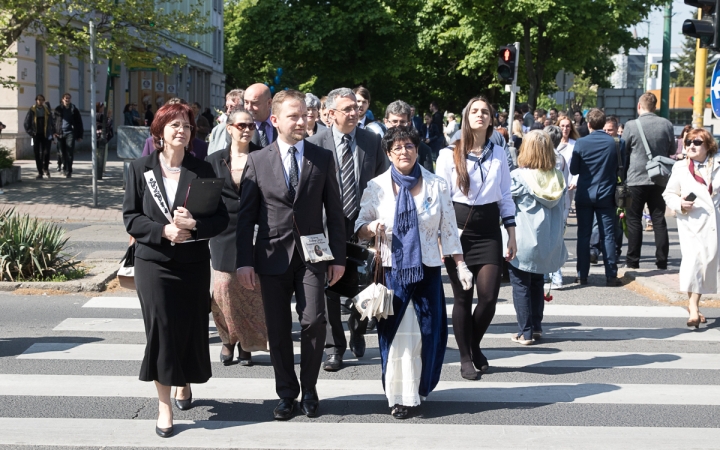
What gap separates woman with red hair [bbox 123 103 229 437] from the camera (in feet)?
17.5

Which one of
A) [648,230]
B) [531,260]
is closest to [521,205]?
[531,260]

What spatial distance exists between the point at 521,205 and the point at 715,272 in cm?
191

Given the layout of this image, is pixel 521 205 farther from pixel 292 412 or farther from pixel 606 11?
pixel 606 11

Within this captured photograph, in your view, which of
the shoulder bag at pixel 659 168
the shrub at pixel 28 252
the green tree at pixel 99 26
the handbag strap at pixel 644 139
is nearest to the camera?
the shrub at pixel 28 252

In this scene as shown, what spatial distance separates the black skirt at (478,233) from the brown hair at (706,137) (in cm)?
300

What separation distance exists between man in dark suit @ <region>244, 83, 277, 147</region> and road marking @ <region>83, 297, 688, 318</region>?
2.33 metres

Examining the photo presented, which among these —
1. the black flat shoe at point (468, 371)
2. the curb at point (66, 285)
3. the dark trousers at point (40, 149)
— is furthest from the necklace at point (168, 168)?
the dark trousers at point (40, 149)

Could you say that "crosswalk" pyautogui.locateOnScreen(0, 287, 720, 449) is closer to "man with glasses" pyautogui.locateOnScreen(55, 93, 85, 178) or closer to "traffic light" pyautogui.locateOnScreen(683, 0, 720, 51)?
"traffic light" pyautogui.locateOnScreen(683, 0, 720, 51)

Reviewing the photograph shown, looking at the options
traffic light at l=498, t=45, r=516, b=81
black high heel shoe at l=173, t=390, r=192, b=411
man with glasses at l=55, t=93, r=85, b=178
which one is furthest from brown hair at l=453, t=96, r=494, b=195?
man with glasses at l=55, t=93, r=85, b=178

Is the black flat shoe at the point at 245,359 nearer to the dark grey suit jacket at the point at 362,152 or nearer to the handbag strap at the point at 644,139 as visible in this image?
the dark grey suit jacket at the point at 362,152

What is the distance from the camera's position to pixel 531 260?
772 cm

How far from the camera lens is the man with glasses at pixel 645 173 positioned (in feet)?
38.7

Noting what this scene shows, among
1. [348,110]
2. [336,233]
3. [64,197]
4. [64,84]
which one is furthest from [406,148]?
[64,84]

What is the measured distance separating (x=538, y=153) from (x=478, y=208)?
190cm
